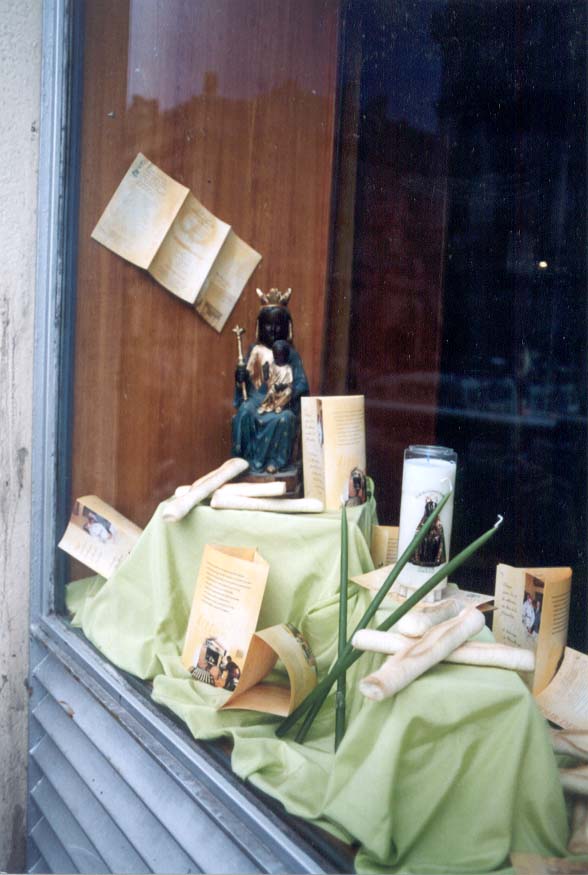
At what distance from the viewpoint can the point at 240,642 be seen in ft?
4.76

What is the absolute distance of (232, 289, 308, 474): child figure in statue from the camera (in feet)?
5.64

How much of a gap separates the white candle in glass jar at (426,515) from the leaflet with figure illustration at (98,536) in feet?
2.21

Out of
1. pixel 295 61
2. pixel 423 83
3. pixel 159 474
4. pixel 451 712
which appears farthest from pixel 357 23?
pixel 451 712

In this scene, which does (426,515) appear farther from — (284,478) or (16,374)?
(16,374)

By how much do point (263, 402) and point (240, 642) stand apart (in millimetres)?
538

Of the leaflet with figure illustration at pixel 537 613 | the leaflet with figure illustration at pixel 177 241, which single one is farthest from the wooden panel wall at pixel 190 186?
the leaflet with figure illustration at pixel 537 613

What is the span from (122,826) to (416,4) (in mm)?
1818

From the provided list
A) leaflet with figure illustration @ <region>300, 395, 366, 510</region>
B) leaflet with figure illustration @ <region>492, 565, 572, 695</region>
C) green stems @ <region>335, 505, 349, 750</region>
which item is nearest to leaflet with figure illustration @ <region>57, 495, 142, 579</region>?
leaflet with figure illustration @ <region>300, 395, 366, 510</region>

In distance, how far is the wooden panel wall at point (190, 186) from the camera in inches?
72.4

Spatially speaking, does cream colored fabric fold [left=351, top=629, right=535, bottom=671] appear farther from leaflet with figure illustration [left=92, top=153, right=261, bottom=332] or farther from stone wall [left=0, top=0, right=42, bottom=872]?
leaflet with figure illustration [left=92, top=153, right=261, bottom=332]

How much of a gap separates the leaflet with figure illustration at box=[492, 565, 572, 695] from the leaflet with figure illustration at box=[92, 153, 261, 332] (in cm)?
105

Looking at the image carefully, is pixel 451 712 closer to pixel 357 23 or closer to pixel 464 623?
pixel 464 623

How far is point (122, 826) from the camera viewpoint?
1.40m

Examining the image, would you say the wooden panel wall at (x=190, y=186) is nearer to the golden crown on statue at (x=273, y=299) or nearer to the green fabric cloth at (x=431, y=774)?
the golden crown on statue at (x=273, y=299)
